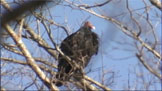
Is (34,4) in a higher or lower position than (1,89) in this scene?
higher

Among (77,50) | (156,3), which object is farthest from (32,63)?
(156,3)

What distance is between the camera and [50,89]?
11.3 feet

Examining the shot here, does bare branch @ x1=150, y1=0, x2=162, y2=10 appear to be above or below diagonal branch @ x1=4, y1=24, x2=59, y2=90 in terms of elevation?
above

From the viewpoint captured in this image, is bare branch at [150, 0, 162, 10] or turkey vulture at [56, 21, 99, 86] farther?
bare branch at [150, 0, 162, 10]

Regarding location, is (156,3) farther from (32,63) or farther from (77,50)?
(32,63)

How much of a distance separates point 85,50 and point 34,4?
13.1 ft

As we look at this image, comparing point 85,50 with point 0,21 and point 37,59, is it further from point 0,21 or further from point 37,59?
point 0,21

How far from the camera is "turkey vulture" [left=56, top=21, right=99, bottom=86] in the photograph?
403 centimetres

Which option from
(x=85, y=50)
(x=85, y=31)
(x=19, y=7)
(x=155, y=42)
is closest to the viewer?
(x=19, y=7)

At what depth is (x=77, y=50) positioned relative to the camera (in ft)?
14.7

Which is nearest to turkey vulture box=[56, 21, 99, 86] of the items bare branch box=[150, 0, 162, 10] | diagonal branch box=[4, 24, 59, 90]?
diagonal branch box=[4, 24, 59, 90]

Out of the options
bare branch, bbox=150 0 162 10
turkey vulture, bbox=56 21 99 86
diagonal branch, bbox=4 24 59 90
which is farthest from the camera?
bare branch, bbox=150 0 162 10

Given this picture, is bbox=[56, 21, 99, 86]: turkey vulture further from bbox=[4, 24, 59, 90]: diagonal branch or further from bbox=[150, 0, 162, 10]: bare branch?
bbox=[150, 0, 162, 10]: bare branch

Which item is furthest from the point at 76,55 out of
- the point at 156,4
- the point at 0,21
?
the point at 0,21
